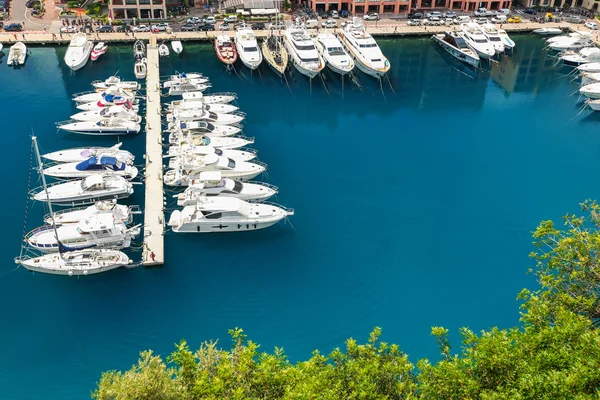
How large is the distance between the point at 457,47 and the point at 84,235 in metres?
69.1

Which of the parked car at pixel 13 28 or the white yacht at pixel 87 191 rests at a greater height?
the parked car at pixel 13 28

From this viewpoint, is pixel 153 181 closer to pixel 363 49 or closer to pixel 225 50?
pixel 225 50

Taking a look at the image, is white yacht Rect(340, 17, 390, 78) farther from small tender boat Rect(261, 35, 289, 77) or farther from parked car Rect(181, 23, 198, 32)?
parked car Rect(181, 23, 198, 32)

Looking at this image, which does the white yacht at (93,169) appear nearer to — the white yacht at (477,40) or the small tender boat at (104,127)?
the small tender boat at (104,127)

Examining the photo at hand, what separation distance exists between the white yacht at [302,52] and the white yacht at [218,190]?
3089 centimetres

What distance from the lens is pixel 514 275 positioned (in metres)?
50.1

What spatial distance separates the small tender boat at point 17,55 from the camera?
275 feet

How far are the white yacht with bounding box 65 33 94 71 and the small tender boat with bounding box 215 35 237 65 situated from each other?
20.5 meters

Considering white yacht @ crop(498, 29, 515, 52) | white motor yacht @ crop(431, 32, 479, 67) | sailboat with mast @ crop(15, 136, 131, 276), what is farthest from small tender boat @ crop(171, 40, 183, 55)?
white yacht @ crop(498, 29, 515, 52)

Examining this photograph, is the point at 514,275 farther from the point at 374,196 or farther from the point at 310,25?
the point at 310,25

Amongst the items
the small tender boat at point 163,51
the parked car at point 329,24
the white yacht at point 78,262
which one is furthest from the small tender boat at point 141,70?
the white yacht at point 78,262

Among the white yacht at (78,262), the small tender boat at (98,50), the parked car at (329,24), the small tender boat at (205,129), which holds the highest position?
the parked car at (329,24)

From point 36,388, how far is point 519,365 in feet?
111

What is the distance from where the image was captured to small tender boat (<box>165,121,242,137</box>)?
64.3m
